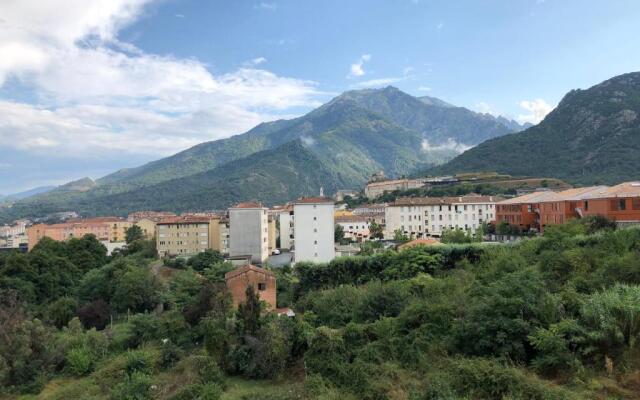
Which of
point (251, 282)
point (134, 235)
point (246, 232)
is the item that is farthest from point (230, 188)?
point (251, 282)

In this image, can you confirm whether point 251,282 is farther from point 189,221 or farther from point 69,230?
point 69,230

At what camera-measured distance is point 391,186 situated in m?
110

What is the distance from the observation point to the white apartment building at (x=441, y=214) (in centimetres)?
5731

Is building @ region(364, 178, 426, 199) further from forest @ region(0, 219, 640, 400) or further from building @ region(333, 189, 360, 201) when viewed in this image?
forest @ region(0, 219, 640, 400)

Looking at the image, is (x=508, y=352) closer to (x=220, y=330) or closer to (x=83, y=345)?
(x=220, y=330)

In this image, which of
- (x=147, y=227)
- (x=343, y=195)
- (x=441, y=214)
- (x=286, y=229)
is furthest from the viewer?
(x=343, y=195)

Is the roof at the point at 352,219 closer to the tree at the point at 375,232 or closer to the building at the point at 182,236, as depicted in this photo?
the tree at the point at 375,232

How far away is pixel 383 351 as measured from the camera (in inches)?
517

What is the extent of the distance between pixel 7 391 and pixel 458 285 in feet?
54.2

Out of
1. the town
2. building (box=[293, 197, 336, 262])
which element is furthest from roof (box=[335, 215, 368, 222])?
building (box=[293, 197, 336, 262])

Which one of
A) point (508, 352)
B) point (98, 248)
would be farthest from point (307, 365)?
point (98, 248)

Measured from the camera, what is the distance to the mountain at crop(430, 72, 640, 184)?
85.8 metres

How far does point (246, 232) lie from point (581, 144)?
270ft

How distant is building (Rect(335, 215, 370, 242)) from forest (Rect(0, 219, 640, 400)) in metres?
39.8
